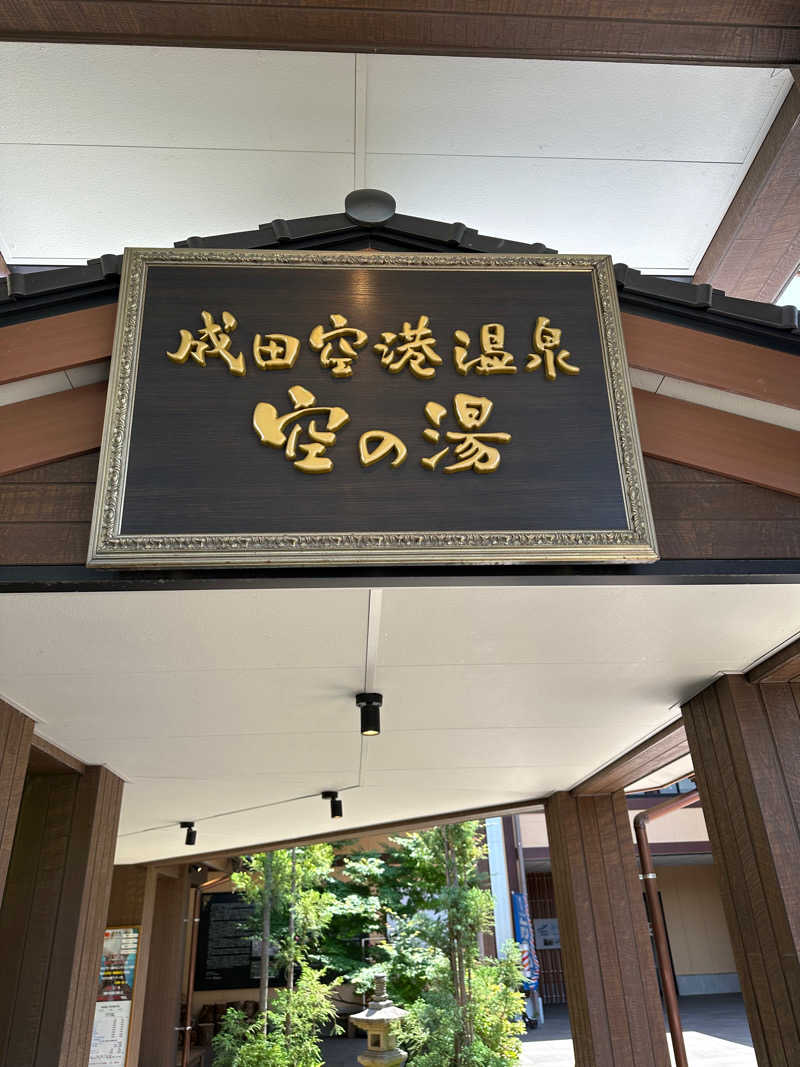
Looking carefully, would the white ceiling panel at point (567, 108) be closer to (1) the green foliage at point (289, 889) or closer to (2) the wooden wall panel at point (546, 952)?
(1) the green foliage at point (289, 889)

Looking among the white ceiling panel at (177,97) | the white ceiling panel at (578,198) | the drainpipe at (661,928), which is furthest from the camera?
the drainpipe at (661,928)

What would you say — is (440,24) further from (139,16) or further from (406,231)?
(139,16)

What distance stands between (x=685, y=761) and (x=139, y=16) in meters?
4.40

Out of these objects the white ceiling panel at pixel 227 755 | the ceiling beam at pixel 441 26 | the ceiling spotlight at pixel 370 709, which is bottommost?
the ceiling spotlight at pixel 370 709

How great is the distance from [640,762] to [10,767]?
3.05 metres

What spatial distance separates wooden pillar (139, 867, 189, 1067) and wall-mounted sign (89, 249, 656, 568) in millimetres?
8215

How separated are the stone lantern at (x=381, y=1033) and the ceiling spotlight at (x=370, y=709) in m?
6.52

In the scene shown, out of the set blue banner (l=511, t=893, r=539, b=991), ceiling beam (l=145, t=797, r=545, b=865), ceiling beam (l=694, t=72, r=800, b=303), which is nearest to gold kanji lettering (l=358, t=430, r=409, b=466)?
ceiling beam (l=694, t=72, r=800, b=303)

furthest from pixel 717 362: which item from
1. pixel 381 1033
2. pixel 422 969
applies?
pixel 381 1033

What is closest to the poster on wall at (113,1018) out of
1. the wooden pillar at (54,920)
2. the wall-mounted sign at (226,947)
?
the wooden pillar at (54,920)

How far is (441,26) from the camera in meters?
2.27

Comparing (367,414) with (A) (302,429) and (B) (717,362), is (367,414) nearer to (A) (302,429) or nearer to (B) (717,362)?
(A) (302,429)

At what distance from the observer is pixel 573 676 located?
9.25 feet

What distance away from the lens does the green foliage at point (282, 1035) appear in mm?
7758
